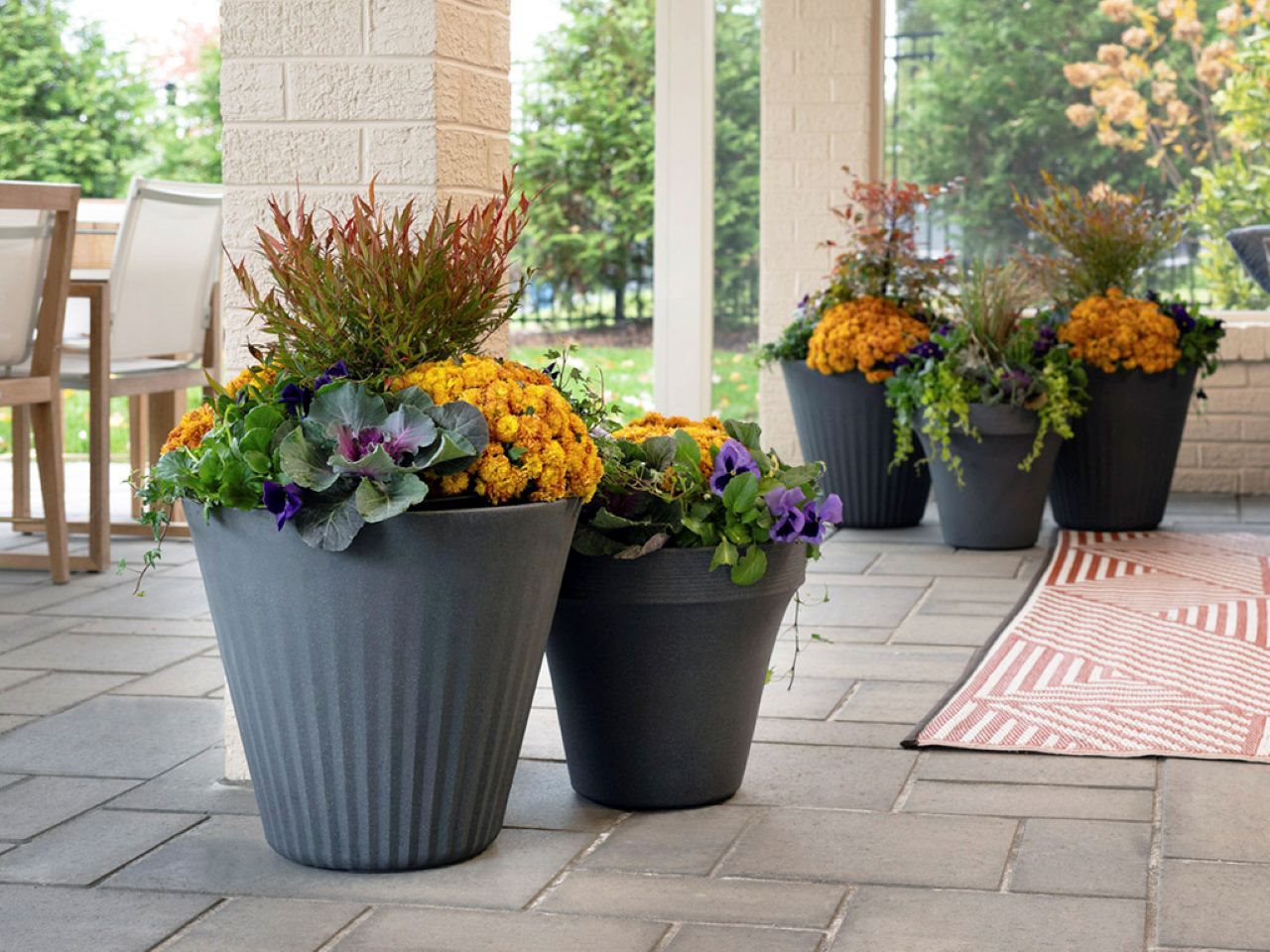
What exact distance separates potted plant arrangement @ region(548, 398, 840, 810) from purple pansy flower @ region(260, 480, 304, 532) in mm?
445

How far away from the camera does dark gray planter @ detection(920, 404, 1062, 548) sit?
14.3 feet

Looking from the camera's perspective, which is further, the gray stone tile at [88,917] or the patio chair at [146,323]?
the patio chair at [146,323]

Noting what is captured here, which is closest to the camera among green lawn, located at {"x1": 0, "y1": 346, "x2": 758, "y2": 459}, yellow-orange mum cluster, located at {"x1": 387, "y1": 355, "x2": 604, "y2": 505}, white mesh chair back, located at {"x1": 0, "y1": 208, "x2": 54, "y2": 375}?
yellow-orange mum cluster, located at {"x1": 387, "y1": 355, "x2": 604, "y2": 505}

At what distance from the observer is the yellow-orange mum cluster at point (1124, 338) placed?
451 cm

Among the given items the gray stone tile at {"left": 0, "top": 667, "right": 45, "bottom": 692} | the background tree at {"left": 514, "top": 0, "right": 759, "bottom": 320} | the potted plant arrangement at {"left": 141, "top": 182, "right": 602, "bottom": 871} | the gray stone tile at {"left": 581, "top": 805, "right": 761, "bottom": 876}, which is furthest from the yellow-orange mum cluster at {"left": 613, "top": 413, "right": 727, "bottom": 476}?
the background tree at {"left": 514, "top": 0, "right": 759, "bottom": 320}

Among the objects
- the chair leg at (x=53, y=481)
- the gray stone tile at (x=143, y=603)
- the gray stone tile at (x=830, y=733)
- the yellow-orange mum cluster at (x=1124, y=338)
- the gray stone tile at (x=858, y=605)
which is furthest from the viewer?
the yellow-orange mum cluster at (x=1124, y=338)

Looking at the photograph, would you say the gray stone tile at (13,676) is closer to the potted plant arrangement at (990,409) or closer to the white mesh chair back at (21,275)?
the white mesh chair back at (21,275)

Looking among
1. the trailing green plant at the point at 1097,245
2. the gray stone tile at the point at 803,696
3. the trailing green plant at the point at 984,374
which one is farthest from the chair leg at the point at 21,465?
the trailing green plant at the point at 1097,245

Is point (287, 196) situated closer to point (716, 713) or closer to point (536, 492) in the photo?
point (536, 492)

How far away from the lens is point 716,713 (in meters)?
2.24

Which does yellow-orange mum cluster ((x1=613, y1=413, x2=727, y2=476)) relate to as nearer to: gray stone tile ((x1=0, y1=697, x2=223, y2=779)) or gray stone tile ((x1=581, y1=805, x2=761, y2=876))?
gray stone tile ((x1=581, y1=805, x2=761, y2=876))

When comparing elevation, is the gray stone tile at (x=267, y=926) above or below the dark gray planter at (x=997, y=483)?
below

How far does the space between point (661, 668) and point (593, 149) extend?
7553 millimetres

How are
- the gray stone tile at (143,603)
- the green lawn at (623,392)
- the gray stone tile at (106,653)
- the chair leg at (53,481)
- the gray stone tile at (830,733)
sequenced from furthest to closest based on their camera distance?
the green lawn at (623,392) < the chair leg at (53,481) < the gray stone tile at (143,603) < the gray stone tile at (106,653) < the gray stone tile at (830,733)
